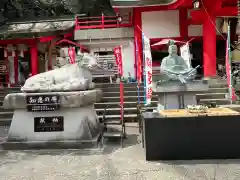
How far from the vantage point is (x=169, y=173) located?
432 centimetres

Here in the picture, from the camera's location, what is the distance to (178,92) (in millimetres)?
6469

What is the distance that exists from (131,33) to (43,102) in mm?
11130

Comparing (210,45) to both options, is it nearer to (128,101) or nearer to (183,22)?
(183,22)

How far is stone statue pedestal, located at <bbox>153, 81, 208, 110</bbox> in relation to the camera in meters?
6.35

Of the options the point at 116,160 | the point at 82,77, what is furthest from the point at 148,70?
the point at 116,160

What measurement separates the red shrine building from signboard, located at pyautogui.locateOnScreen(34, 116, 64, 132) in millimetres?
8670

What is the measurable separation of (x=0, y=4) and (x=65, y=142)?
17.4m

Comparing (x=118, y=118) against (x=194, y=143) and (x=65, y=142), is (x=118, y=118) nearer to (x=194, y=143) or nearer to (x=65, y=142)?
(x=65, y=142)

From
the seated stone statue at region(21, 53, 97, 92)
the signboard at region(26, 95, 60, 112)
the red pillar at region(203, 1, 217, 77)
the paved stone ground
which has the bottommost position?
the paved stone ground

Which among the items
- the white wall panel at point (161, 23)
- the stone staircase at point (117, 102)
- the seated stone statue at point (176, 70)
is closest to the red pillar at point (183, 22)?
the white wall panel at point (161, 23)

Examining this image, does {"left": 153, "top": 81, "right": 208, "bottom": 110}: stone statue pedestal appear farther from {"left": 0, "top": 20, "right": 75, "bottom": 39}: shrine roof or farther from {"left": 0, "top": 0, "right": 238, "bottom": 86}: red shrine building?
{"left": 0, "top": 20, "right": 75, "bottom": 39}: shrine roof

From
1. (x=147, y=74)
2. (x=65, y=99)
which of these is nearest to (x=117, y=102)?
(x=147, y=74)

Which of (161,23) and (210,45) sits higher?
(161,23)

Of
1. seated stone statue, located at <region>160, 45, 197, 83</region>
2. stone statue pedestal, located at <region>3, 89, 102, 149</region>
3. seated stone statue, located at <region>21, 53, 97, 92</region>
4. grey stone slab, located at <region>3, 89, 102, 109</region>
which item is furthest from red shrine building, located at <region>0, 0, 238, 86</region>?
stone statue pedestal, located at <region>3, 89, 102, 149</region>
